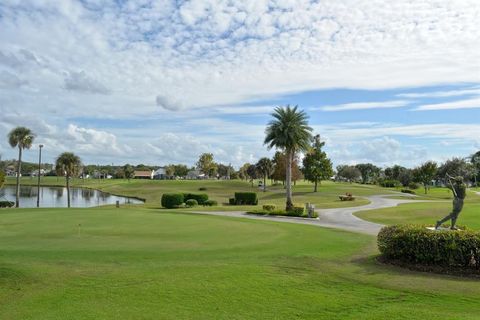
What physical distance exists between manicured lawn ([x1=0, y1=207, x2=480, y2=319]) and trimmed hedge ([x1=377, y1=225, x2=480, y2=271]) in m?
1.01

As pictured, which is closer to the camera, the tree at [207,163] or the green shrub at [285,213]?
the green shrub at [285,213]

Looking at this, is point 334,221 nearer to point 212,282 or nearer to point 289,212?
point 289,212

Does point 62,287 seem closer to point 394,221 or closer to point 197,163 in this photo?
point 394,221

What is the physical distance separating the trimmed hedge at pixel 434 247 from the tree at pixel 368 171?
171 meters

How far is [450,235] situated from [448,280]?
2.09 metres

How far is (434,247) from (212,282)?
24.8 ft

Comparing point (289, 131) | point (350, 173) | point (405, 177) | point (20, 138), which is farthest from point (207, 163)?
point (289, 131)

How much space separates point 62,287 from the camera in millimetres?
11508

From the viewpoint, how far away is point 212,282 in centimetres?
1198

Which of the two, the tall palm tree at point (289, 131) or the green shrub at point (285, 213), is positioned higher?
the tall palm tree at point (289, 131)

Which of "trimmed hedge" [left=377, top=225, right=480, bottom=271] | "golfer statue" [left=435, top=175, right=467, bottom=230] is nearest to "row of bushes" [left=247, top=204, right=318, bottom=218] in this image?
"golfer statue" [left=435, top=175, right=467, bottom=230]

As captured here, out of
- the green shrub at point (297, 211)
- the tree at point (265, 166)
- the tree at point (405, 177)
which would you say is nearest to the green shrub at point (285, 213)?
the green shrub at point (297, 211)

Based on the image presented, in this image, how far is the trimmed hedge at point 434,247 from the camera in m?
14.2

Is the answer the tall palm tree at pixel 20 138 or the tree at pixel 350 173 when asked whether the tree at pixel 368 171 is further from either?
the tall palm tree at pixel 20 138
